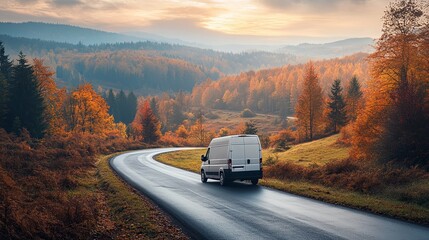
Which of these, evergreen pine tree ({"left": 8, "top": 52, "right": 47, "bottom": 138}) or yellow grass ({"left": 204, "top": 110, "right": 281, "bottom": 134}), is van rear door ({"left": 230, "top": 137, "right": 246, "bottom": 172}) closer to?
evergreen pine tree ({"left": 8, "top": 52, "right": 47, "bottom": 138})

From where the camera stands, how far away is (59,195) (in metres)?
14.7

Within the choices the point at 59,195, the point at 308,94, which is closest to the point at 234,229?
the point at 59,195

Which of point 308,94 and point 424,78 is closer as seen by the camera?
point 424,78

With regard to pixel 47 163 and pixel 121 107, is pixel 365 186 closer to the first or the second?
pixel 47 163

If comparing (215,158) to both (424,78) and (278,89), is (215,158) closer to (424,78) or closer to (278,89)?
(424,78)

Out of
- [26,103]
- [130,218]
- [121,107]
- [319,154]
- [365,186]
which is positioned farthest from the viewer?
[121,107]

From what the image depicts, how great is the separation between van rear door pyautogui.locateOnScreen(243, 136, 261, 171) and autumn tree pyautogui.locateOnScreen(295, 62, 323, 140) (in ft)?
151

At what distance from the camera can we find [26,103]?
51.8m

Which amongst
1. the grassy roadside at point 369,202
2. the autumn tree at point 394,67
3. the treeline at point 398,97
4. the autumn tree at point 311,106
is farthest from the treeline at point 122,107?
the grassy roadside at point 369,202

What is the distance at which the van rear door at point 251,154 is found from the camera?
22.0m

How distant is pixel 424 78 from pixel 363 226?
26.7m

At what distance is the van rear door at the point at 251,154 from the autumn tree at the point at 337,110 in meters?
47.0

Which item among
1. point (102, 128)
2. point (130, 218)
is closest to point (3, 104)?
point (102, 128)

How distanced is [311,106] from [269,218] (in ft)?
186
